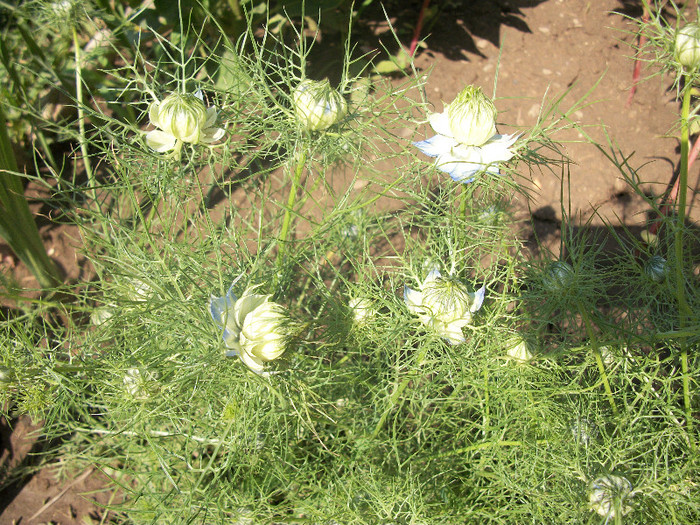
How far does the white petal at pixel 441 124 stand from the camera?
96cm

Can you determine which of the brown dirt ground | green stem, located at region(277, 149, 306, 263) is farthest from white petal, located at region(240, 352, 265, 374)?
the brown dirt ground

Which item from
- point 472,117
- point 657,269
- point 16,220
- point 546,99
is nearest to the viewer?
point 472,117

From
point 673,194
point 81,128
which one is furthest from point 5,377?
point 673,194

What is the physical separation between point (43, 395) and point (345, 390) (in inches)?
24.6

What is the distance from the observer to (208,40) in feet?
6.67

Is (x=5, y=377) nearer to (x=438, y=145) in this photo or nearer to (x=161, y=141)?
(x=161, y=141)

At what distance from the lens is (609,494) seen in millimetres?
923

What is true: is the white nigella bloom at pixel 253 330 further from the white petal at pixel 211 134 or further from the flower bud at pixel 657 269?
the flower bud at pixel 657 269

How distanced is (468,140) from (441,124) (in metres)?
0.06

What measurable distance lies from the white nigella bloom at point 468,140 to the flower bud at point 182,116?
0.38 meters

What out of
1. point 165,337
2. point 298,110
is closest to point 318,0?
point 298,110

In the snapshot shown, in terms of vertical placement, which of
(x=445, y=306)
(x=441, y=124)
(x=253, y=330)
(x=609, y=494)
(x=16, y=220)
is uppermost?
(x=441, y=124)

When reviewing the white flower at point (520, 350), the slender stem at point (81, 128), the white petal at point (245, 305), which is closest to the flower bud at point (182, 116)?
the slender stem at point (81, 128)

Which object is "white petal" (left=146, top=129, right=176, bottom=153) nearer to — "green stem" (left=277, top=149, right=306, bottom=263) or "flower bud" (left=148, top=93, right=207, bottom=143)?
"flower bud" (left=148, top=93, right=207, bottom=143)
